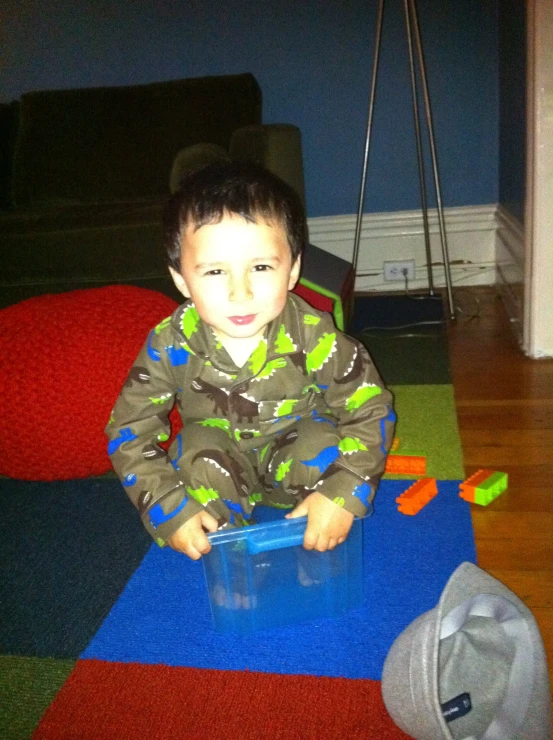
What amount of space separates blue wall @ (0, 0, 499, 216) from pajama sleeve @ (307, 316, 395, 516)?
1.71m

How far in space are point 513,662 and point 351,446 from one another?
323 millimetres

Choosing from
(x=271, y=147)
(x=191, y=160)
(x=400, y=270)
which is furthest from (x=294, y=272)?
(x=400, y=270)

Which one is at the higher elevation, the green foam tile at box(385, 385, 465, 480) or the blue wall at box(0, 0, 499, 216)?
the blue wall at box(0, 0, 499, 216)

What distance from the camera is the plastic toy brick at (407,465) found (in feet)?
3.83

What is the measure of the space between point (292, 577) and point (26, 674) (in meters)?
0.36

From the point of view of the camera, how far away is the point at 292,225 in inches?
34.7

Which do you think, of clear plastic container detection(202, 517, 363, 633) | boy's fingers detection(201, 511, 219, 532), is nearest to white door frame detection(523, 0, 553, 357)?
clear plastic container detection(202, 517, 363, 633)

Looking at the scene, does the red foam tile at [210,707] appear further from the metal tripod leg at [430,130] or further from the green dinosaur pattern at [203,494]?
the metal tripod leg at [430,130]

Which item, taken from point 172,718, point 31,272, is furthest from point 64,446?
point 31,272

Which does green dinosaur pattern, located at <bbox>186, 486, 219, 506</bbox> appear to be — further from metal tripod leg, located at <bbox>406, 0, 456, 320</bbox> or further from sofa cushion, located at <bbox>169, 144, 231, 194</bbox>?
metal tripod leg, located at <bbox>406, 0, 456, 320</bbox>

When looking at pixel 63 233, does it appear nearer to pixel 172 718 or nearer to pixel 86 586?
A: pixel 86 586

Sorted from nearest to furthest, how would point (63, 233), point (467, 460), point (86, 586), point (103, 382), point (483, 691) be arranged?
point (483, 691) → point (86, 586) → point (103, 382) → point (467, 460) → point (63, 233)

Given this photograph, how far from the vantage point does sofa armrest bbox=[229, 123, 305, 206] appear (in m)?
1.81

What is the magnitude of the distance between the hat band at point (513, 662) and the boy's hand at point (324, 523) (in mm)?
167
